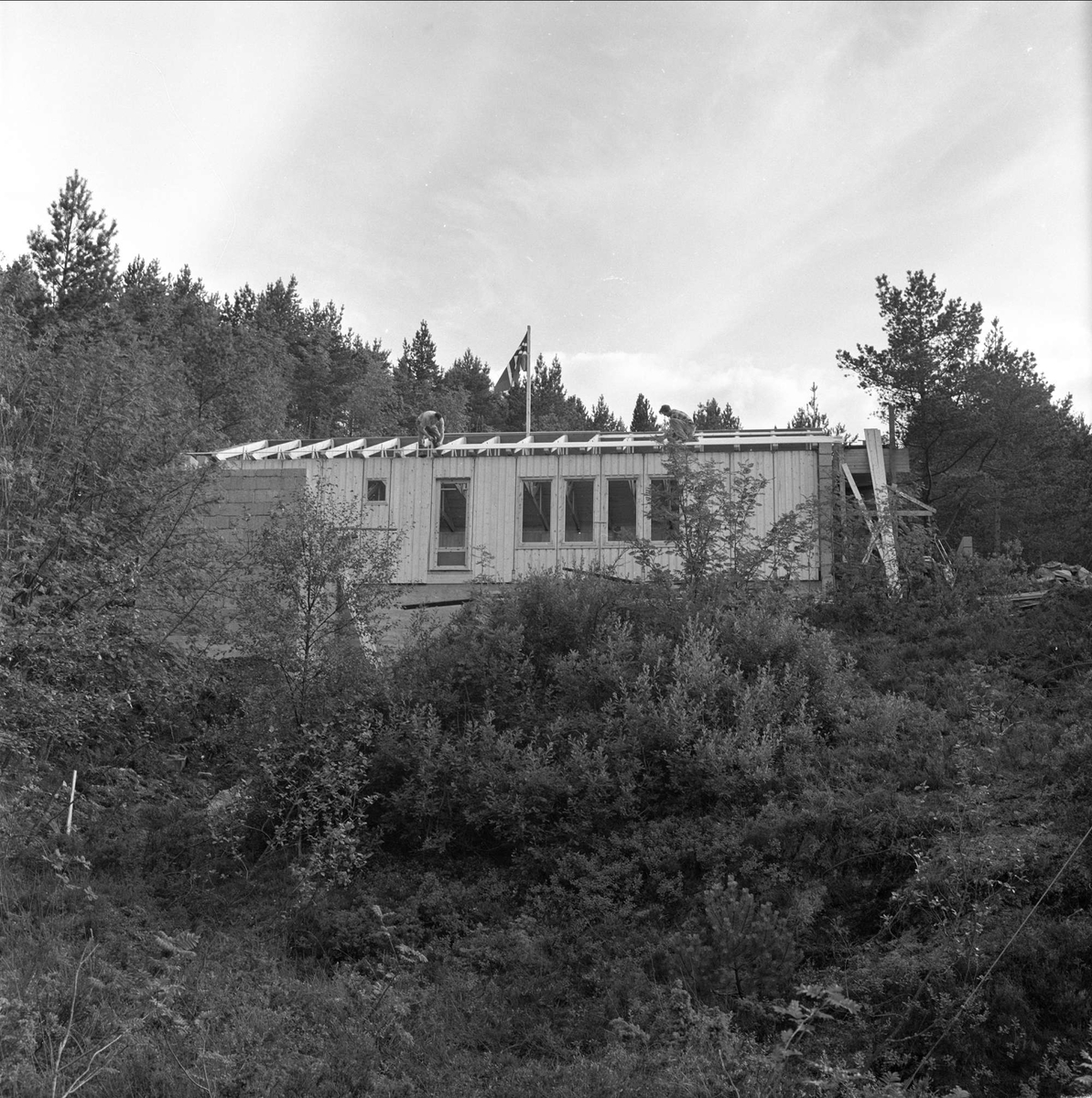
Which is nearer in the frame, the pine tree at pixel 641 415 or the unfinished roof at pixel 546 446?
the unfinished roof at pixel 546 446

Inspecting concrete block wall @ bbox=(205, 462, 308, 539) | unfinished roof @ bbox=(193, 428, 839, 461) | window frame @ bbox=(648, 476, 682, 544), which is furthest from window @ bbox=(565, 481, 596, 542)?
concrete block wall @ bbox=(205, 462, 308, 539)

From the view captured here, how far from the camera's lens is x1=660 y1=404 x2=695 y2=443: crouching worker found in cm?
1620

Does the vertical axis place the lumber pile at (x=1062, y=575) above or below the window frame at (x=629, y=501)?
below

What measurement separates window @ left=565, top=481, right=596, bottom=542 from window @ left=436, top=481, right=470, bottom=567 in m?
1.76

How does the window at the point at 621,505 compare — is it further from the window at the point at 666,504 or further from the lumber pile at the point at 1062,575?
the lumber pile at the point at 1062,575

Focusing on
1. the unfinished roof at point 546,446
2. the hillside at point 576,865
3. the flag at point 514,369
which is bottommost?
the hillside at point 576,865

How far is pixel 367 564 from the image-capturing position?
12.2 m

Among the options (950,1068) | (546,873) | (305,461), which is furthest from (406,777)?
(305,461)

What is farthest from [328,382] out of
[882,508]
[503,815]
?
[503,815]

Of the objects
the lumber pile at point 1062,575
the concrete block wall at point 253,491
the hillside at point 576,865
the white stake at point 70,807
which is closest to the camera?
the hillside at point 576,865

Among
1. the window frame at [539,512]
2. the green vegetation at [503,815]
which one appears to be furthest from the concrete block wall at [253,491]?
the window frame at [539,512]

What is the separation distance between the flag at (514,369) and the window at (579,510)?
5.02 metres

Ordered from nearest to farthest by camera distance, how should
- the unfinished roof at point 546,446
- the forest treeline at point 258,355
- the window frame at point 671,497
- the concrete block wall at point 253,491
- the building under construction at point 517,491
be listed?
the window frame at point 671,497
the concrete block wall at point 253,491
the building under construction at point 517,491
the unfinished roof at point 546,446
the forest treeline at point 258,355

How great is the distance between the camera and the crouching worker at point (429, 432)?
19344mm
